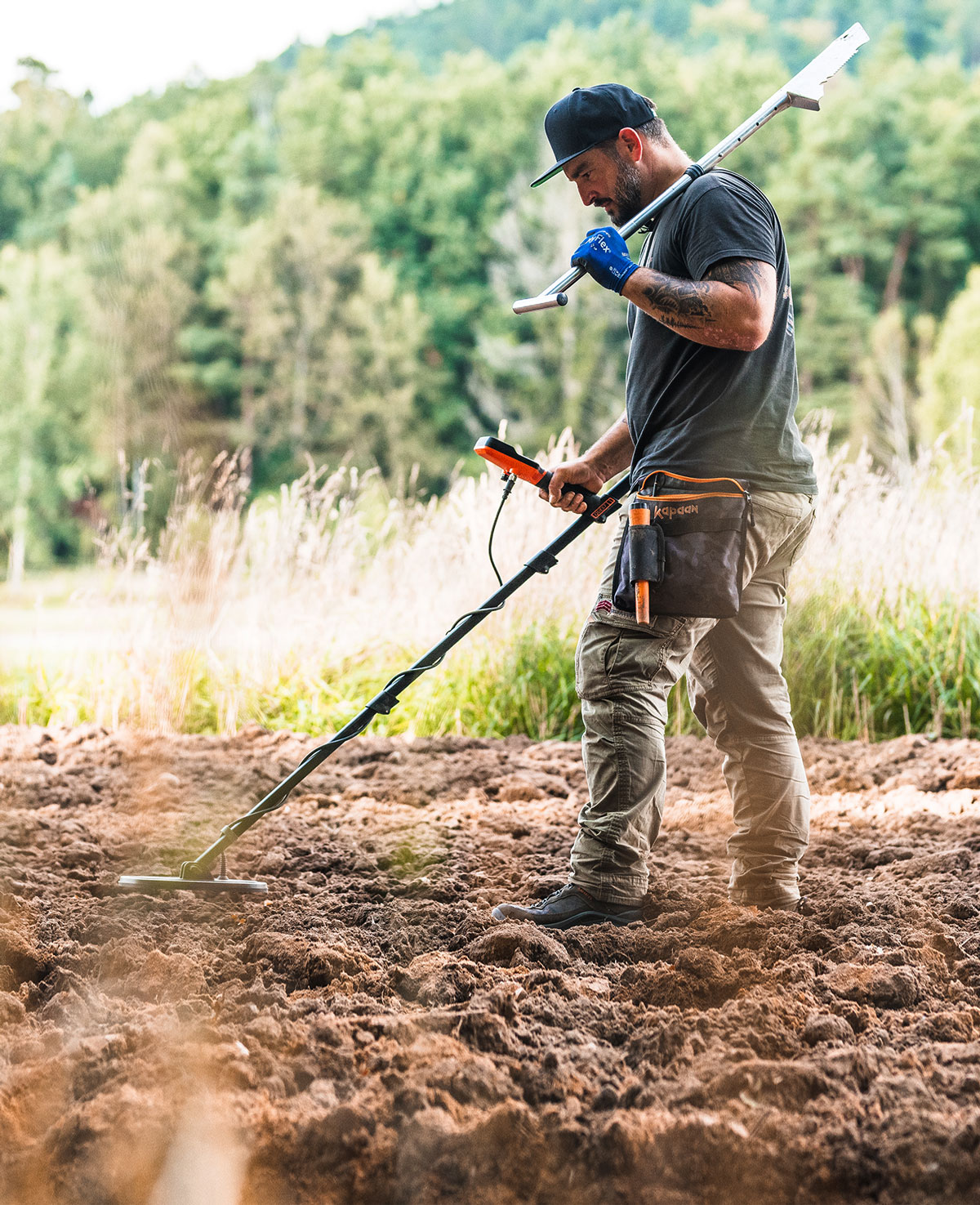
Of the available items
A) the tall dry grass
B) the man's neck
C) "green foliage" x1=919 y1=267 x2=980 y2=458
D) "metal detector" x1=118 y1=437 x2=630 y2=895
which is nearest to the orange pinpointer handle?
"metal detector" x1=118 y1=437 x2=630 y2=895

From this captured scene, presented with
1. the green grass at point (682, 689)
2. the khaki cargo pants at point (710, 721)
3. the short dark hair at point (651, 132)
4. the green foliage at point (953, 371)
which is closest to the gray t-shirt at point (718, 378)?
the khaki cargo pants at point (710, 721)

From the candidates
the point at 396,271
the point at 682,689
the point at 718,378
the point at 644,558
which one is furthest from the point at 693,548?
the point at 396,271

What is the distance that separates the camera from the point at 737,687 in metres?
3.01

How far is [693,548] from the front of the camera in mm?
2746

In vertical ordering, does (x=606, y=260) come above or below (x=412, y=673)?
above

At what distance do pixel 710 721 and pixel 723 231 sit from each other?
121cm

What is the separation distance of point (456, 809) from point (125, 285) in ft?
102

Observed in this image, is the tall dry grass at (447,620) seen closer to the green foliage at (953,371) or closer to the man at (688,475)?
the man at (688,475)

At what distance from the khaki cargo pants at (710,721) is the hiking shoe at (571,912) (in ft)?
0.08

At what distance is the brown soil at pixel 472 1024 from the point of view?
1785mm

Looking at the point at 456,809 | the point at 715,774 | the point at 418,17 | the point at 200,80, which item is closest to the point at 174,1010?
the point at 456,809

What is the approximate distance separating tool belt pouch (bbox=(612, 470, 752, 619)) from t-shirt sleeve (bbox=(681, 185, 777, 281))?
0.50 m

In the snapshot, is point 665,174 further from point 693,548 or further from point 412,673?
point 412,673

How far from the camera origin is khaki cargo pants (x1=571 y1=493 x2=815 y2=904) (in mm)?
2893
